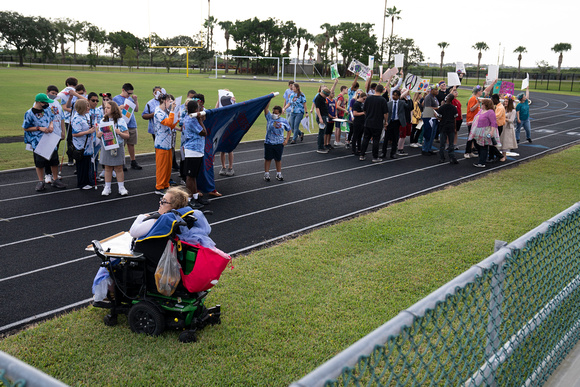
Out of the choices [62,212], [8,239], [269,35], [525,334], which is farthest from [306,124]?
[269,35]

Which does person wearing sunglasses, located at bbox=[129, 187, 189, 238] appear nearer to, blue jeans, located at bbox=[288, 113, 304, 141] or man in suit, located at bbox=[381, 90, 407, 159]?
man in suit, located at bbox=[381, 90, 407, 159]

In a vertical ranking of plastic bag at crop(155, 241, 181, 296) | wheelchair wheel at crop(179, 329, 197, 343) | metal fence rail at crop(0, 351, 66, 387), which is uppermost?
metal fence rail at crop(0, 351, 66, 387)

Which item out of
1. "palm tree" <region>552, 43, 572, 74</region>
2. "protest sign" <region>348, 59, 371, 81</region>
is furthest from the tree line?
"protest sign" <region>348, 59, 371, 81</region>

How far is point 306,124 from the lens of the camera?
619 inches

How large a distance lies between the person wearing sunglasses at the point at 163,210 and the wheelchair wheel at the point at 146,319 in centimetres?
72

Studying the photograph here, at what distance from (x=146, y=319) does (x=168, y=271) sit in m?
0.66

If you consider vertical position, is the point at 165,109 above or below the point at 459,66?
below

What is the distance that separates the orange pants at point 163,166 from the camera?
9812 mm

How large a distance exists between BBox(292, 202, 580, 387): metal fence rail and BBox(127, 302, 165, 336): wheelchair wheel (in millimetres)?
2068

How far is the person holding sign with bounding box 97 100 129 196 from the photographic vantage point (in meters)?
9.38

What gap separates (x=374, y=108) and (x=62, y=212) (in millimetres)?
8439

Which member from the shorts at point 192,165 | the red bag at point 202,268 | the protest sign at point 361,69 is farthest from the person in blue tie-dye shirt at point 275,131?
the red bag at point 202,268

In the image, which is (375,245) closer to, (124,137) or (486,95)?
(124,137)

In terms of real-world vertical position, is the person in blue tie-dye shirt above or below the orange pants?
above
